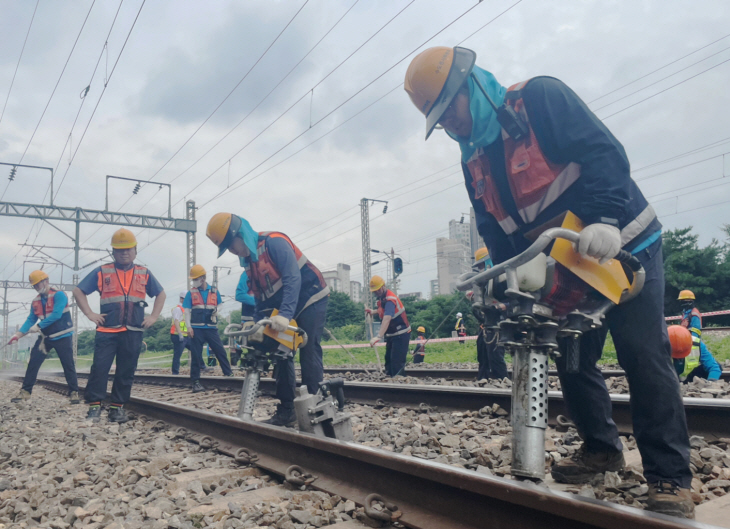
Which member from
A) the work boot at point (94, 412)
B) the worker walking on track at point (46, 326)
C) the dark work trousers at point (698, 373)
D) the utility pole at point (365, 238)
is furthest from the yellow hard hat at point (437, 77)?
the utility pole at point (365, 238)

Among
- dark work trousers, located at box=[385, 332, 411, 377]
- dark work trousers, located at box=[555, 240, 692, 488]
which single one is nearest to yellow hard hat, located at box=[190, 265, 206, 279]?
dark work trousers, located at box=[385, 332, 411, 377]

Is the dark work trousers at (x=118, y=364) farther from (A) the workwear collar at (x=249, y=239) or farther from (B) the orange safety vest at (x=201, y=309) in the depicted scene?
(B) the orange safety vest at (x=201, y=309)

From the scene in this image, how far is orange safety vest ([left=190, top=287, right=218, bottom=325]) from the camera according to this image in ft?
35.6

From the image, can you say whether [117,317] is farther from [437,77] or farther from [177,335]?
[177,335]

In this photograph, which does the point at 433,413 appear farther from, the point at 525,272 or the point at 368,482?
the point at 525,272

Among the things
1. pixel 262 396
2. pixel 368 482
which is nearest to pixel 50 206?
pixel 262 396

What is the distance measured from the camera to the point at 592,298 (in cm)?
222

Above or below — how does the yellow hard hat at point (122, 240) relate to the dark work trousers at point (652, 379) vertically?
above

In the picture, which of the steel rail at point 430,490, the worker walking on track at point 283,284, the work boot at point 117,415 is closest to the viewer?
the steel rail at point 430,490

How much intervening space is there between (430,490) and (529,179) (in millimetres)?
1388

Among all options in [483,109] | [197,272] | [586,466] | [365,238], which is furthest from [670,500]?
[365,238]

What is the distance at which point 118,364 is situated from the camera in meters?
6.61

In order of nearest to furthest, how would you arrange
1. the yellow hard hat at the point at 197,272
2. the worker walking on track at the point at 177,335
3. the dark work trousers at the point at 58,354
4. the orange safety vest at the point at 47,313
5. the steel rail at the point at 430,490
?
1. the steel rail at the point at 430,490
2. the orange safety vest at the point at 47,313
3. the dark work trousers at the point at 58,354
4. the yellow hard hat at the point at 197,272
5. the worker walking on track at the point at 177,335

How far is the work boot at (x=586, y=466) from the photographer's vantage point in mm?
2633
